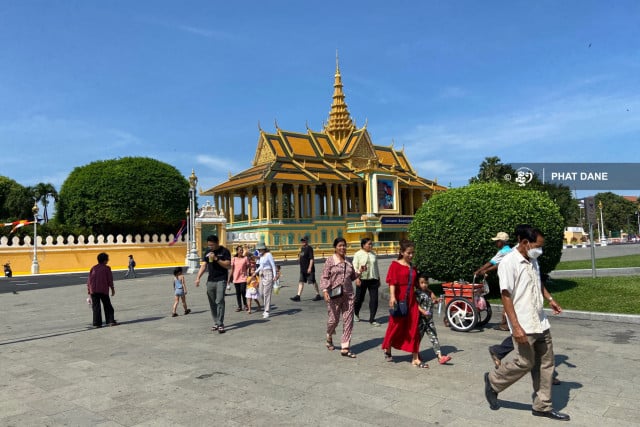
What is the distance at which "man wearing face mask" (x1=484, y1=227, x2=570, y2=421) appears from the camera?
13.7 feet

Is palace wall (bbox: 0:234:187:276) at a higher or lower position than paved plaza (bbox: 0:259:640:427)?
higher

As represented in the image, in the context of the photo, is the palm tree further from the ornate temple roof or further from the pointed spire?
the pointed spire

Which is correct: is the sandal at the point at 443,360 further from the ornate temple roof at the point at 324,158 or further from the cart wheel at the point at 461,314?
the ornate temple roof at the point at 324,158

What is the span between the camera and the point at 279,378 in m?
5.50

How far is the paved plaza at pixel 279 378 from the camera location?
432cm

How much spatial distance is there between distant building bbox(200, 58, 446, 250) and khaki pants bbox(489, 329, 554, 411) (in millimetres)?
36378

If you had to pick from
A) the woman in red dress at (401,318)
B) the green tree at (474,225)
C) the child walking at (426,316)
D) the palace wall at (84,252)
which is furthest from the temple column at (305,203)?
the woman in red dress at (401,318)

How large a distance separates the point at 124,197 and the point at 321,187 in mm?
24839

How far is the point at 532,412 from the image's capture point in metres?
4.26

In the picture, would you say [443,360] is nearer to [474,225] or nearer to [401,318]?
[401,318]

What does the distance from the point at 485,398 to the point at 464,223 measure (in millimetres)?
6363

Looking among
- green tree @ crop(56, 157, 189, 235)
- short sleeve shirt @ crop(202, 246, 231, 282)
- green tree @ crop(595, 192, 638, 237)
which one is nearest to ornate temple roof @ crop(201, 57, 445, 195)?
green tree @ crop(56, 157, 189, 235)

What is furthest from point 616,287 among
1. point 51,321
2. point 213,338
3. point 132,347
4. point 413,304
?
point 51,321

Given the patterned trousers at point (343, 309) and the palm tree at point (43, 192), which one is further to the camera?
the palm tree at point (43, 192)
